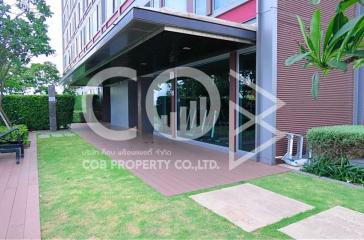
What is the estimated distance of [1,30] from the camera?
1049 cm

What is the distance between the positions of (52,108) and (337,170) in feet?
48.0

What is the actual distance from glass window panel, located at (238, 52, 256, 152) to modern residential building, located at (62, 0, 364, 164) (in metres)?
0.03

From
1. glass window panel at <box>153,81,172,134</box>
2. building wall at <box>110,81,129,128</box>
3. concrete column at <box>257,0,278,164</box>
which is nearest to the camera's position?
concrete column at <box>257,0,278,164</box>

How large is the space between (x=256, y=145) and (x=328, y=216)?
3499 millimetres

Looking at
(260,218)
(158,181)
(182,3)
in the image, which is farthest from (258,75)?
(182,3)

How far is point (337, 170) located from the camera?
5.90 metres

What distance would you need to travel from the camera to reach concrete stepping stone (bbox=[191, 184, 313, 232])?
385cm

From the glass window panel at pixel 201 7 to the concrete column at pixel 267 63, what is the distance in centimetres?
265

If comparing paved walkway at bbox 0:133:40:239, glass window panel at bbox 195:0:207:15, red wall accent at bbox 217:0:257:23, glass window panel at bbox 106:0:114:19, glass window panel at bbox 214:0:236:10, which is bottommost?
paved walkway at bbox 0:133:40:239

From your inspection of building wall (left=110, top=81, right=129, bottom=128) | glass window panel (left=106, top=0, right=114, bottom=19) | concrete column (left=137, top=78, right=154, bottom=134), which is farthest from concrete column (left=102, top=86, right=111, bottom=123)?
concrete column (left=137, top=78, right=154, bottom=134)

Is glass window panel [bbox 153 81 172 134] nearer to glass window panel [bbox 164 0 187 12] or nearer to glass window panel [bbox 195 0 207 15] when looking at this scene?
glass window panel [bbox 164 0 187 12]

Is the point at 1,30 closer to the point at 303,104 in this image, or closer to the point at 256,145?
the point at 256,145

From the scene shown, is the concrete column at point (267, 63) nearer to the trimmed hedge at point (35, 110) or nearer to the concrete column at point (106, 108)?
the trimmed hedge at point (35, 110)

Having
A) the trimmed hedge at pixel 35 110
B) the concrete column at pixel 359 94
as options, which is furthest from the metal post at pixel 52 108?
the concrete column at pixel 359 94
